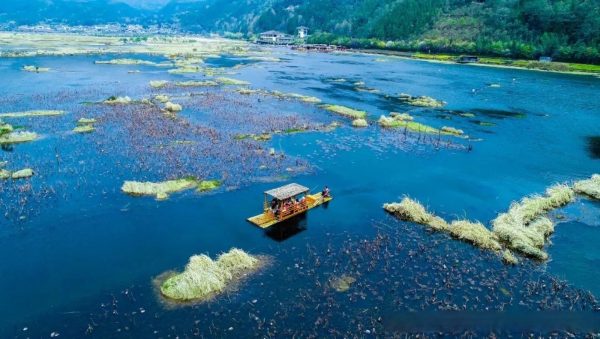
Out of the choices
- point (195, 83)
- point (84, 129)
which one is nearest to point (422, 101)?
point (195, 83)

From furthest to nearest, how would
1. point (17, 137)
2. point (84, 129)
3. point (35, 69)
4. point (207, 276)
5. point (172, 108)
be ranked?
point (35, 69)
point (172, 108)
point (84, 129)
point (17, 137)
point (207, 276)

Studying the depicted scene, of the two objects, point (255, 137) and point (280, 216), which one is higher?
point (255, 137)

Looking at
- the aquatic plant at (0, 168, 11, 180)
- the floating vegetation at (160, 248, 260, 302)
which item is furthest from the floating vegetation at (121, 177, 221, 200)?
the floating vegetation at (160, 248, 260, 302)

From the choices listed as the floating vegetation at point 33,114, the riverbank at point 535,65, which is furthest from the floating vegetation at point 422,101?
the riverbank at point 535,65

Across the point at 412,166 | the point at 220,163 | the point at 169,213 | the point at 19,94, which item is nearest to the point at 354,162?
the point at 412,166

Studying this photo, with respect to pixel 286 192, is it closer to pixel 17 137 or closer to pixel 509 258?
pixel 509 258

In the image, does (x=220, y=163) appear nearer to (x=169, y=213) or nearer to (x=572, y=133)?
(x=169, y=213)
